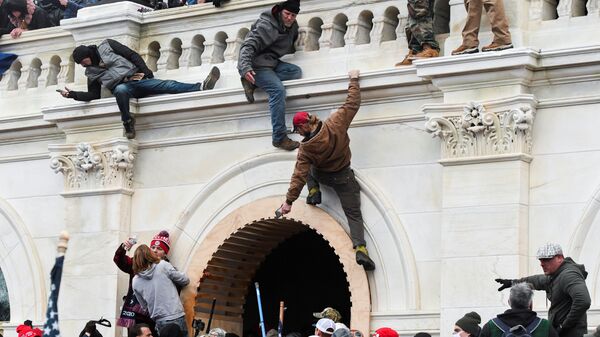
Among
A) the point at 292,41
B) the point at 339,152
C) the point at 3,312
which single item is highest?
the point at 292,41

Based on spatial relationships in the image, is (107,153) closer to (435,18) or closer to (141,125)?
(141,125)

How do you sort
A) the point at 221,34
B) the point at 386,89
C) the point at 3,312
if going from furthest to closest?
the point at 3,312
the point at 221,34
the point at 386,89

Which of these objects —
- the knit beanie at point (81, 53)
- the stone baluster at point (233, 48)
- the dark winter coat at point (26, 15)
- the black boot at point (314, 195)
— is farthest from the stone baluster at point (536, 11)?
the dark winter coat at point (26, 15)

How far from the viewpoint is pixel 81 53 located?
24000 mm

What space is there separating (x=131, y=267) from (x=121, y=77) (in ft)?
7.53

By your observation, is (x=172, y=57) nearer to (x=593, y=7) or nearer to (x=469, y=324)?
(x=593, y=7)

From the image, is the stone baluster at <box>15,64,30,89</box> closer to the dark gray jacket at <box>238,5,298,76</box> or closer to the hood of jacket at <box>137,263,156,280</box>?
the hood of jacket at <box>137,263,156,280</box>

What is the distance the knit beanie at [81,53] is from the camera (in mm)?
24000

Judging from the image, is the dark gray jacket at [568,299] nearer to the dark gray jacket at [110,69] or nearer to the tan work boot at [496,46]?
the tan work boot at [496,46]

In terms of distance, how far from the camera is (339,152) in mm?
21984

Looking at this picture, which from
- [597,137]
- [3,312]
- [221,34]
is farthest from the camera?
[3,312]

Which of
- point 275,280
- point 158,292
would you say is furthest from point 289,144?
point 275,280

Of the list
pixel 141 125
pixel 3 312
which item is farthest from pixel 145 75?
pixel 3 312

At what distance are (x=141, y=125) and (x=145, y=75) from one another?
0.62 metres
